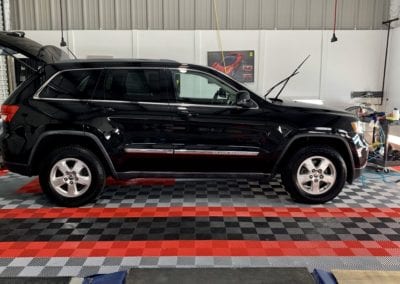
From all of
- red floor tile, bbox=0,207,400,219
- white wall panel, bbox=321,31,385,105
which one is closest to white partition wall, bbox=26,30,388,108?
white wall panel, bbox=321,31,385,105

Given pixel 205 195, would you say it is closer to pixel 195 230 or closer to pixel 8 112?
pixel 195 230

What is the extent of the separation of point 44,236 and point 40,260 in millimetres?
475

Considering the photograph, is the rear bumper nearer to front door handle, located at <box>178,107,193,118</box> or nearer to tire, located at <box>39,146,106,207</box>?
tire, located at <box>39,146,106,207</box>

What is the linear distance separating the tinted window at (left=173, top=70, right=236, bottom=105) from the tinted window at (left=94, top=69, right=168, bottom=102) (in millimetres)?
171

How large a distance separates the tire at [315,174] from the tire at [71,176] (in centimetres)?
210

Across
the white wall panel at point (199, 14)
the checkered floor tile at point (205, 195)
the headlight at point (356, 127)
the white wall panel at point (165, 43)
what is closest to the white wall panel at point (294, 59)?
the white wall panel at point (199, 14)

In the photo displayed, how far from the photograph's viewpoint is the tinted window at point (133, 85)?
12.9 feet

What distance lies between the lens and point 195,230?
3389 millimetres

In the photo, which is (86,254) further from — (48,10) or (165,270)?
(48,10)

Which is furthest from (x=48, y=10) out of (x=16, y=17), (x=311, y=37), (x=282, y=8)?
(x=311, y=37)

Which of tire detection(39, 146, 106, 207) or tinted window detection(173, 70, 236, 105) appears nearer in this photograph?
tire detection(39, 146, 106, 207)

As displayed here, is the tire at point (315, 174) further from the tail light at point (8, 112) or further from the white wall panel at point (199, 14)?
the white wall panel at point (199, 14)

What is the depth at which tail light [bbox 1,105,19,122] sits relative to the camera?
3861 mm

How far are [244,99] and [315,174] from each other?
117 cm
